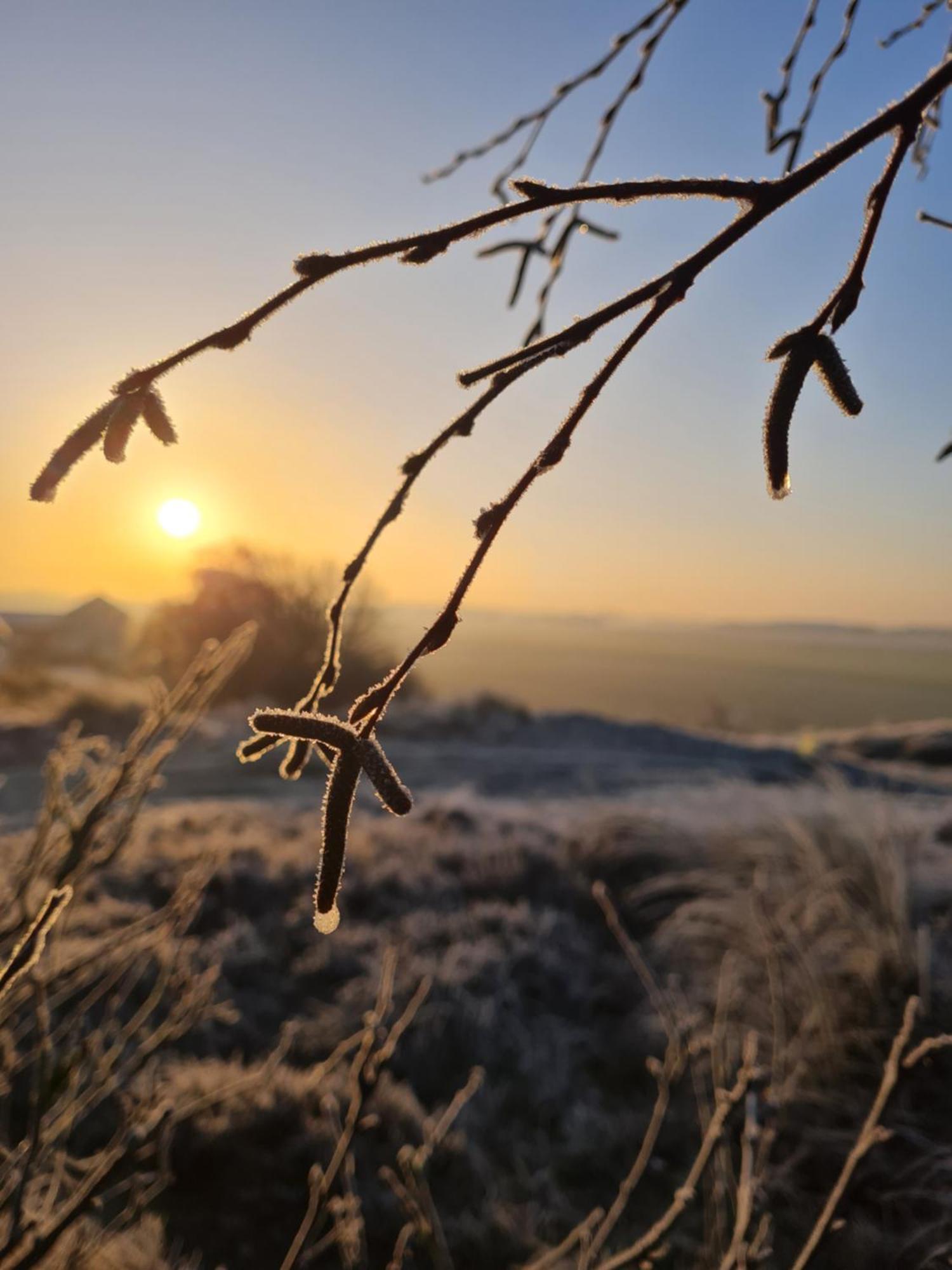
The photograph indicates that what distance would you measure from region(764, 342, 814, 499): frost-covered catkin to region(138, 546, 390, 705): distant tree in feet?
53.9

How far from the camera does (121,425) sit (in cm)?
49

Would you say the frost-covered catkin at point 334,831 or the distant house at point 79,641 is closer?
A: the frost-covered catkin at point 334,831

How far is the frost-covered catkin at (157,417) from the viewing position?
50cm

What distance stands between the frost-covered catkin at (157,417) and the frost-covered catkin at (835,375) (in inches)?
13.8

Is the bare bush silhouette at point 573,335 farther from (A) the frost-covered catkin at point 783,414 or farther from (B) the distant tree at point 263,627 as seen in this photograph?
(B) the distant tree at point 263,627

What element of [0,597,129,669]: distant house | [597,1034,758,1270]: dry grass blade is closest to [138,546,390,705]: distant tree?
[0,597,129,669]: distant house

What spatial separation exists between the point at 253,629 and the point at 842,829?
4.02 metres

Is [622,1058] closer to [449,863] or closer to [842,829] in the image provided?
[842,829]

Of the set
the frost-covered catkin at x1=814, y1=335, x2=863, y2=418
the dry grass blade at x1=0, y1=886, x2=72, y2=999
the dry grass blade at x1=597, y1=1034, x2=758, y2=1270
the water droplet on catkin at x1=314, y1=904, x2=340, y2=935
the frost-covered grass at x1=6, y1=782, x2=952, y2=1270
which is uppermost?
the frost-covered catkin at x1=814, y1=335, x2=863, y2=418

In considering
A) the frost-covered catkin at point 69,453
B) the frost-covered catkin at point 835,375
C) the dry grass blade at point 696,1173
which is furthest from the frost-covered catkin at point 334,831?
the dry grass blade at point 696,1173

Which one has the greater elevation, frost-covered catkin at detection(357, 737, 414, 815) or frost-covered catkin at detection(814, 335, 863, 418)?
frost-covered catkin at detection(814, 335, 863, 418)

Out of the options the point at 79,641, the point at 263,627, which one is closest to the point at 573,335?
the point at 263,627

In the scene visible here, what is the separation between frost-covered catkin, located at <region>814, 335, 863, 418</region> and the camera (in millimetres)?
510

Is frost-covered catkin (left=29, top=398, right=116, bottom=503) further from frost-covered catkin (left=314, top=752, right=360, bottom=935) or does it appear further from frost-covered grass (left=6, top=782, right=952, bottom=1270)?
Answer: frost-covered grass (left=6, top=782, right=952, bottom=1270)
